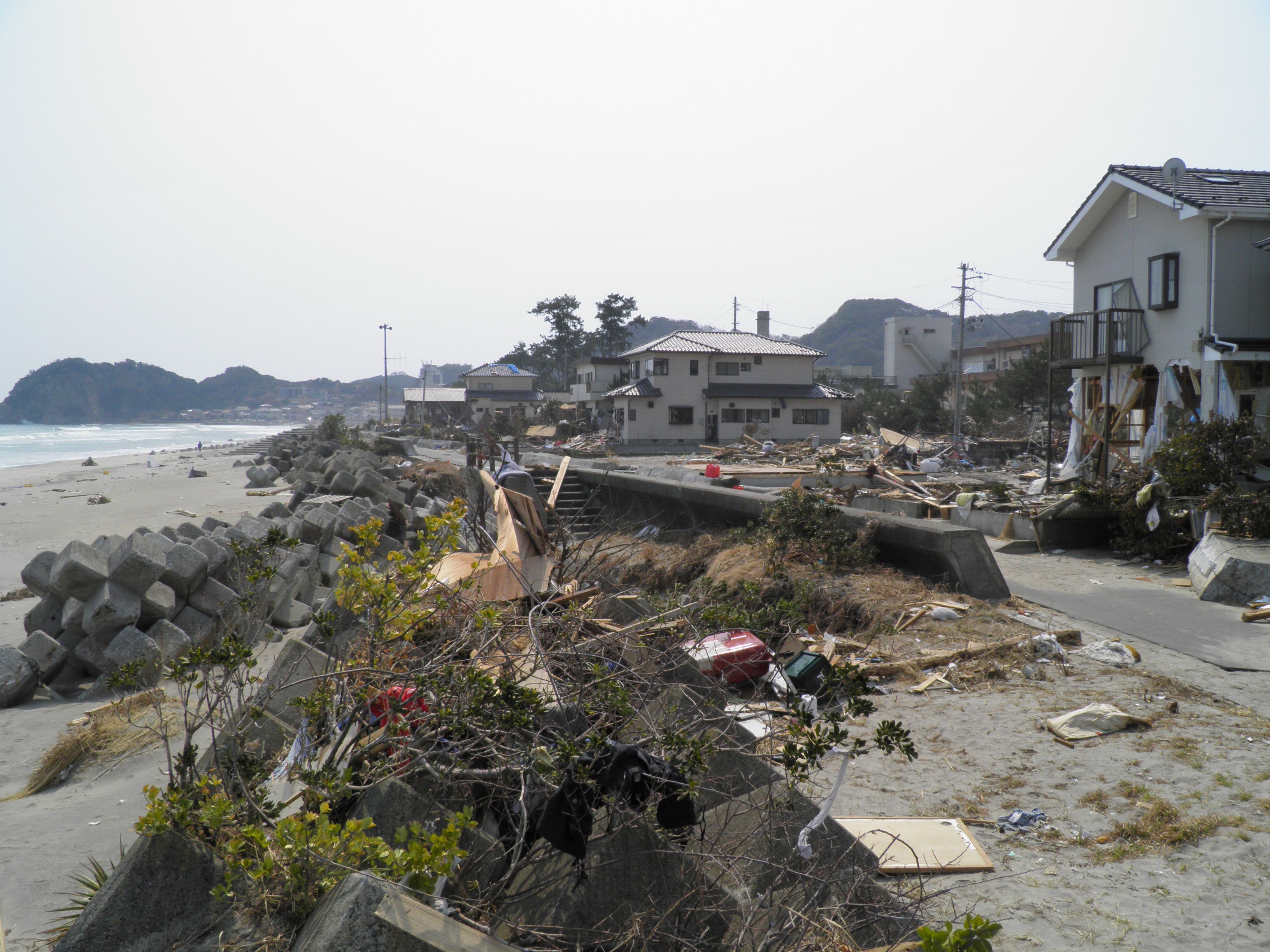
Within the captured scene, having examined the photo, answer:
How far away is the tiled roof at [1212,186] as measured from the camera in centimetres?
1636

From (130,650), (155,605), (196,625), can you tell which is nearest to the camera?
(130,650)

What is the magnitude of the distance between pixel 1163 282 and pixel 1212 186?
221 cm

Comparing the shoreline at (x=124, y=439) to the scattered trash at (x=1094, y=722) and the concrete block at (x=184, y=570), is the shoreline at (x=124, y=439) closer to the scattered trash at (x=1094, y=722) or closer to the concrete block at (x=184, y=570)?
the concrete block at (x=184, y=570)

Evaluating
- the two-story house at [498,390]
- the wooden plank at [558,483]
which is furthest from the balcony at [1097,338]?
the two-story house at [498,390]

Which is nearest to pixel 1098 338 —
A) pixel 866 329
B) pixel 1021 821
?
pixel 1021 821

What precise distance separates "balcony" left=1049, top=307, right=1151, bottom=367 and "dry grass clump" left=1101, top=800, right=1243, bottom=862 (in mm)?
16553

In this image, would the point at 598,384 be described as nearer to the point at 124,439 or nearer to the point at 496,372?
the point at 496,372

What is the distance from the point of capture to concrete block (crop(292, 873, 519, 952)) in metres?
2.00

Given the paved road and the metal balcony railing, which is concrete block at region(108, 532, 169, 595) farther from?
the metal balcony railing

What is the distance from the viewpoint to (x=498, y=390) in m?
78.8

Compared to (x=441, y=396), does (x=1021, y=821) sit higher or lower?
lower

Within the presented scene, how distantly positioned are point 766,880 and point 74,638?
7692 mm

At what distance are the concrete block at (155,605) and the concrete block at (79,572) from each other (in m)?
0.41

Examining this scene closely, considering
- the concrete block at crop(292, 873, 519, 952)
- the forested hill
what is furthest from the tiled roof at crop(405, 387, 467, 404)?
the forested hill
